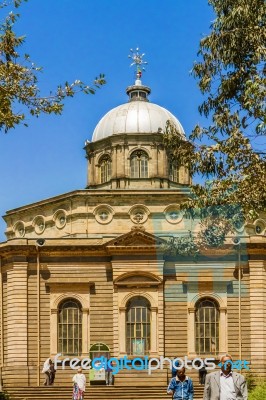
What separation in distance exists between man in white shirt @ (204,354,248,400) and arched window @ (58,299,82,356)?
106 ft

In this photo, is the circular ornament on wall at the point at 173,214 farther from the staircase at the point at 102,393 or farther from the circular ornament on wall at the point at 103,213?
the staircase at the point at 102,393

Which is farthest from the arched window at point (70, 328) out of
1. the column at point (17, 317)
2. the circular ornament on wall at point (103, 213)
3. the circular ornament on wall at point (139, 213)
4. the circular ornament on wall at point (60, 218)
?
the circular ornament on wall at point (139, 213)

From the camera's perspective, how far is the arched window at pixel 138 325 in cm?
5009

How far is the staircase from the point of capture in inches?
1720

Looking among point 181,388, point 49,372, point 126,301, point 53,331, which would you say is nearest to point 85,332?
point 53,331

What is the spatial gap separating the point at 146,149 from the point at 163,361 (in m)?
13.2

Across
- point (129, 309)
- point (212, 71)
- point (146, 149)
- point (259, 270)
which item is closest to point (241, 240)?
point (259, 270)

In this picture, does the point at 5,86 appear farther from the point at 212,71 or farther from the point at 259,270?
the point at 259,270

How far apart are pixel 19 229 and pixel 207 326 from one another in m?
12.7

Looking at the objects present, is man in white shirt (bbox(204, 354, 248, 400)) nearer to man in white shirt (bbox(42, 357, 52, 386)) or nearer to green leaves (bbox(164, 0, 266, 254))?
green leaves (bbox(164, 0, 266, 254))

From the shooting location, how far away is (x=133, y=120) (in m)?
59.2

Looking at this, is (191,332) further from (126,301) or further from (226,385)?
(226,385)

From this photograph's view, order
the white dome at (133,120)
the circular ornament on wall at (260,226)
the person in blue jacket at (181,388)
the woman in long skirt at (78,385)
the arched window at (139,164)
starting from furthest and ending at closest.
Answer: the white dome at (133,120)
the arched window at (139,164)
the circular ornament on wall at (260,226)
the woman in long skirt at (78,385)
the person in blue jacket at (181,388)

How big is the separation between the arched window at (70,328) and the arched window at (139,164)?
9625 millimetres
